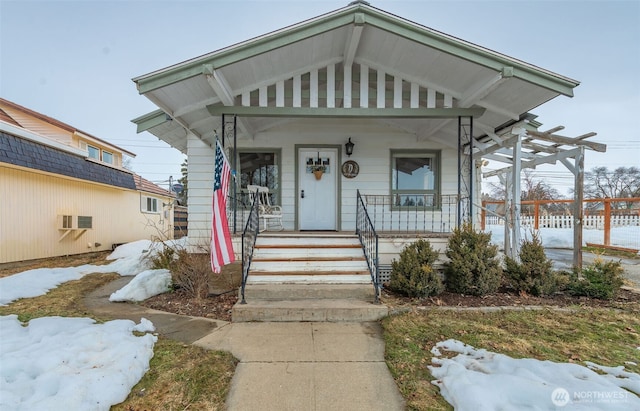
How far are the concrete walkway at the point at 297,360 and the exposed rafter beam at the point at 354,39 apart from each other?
451cm

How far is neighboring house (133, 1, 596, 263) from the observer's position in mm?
4461

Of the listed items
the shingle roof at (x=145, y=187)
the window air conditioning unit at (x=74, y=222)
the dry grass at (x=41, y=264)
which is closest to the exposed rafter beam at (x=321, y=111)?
the dry grass at (x=41, y=264)

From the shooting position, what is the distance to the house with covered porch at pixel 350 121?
4.46 m

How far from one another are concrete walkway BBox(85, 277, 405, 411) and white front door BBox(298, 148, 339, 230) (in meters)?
3.41

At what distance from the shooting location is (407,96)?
585 cm

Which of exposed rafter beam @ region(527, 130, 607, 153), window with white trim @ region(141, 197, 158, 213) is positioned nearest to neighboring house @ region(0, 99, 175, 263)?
window with white trim @ region(141, 197, 158, 213)

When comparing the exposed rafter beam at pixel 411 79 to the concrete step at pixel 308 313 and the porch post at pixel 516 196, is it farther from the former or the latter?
the concrete step at pixel 308 313

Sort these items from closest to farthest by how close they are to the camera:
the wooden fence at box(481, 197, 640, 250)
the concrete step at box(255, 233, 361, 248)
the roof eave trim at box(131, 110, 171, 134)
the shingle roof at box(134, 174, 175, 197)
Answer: the concrete step at box(255, 233, 361, 248) < the roof eave trim at box(131, 110, 171, 134) < the wooden fence at box(481, 197, 640, 250) < the shingle roof at box(134, 174, 175, 197)

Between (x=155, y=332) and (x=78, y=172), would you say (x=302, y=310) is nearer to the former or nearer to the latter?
(x=155, y=332)

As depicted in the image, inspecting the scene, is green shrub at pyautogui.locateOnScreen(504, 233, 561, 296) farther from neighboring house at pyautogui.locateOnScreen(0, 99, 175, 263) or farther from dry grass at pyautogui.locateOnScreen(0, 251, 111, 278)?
dry grass at pyautogui.locateOnScreen(0, 251, 111, 278)

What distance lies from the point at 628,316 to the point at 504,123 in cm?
374

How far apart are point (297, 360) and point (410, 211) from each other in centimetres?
503

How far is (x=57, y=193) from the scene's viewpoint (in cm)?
969

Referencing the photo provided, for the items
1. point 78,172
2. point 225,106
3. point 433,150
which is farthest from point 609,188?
point 78,172
